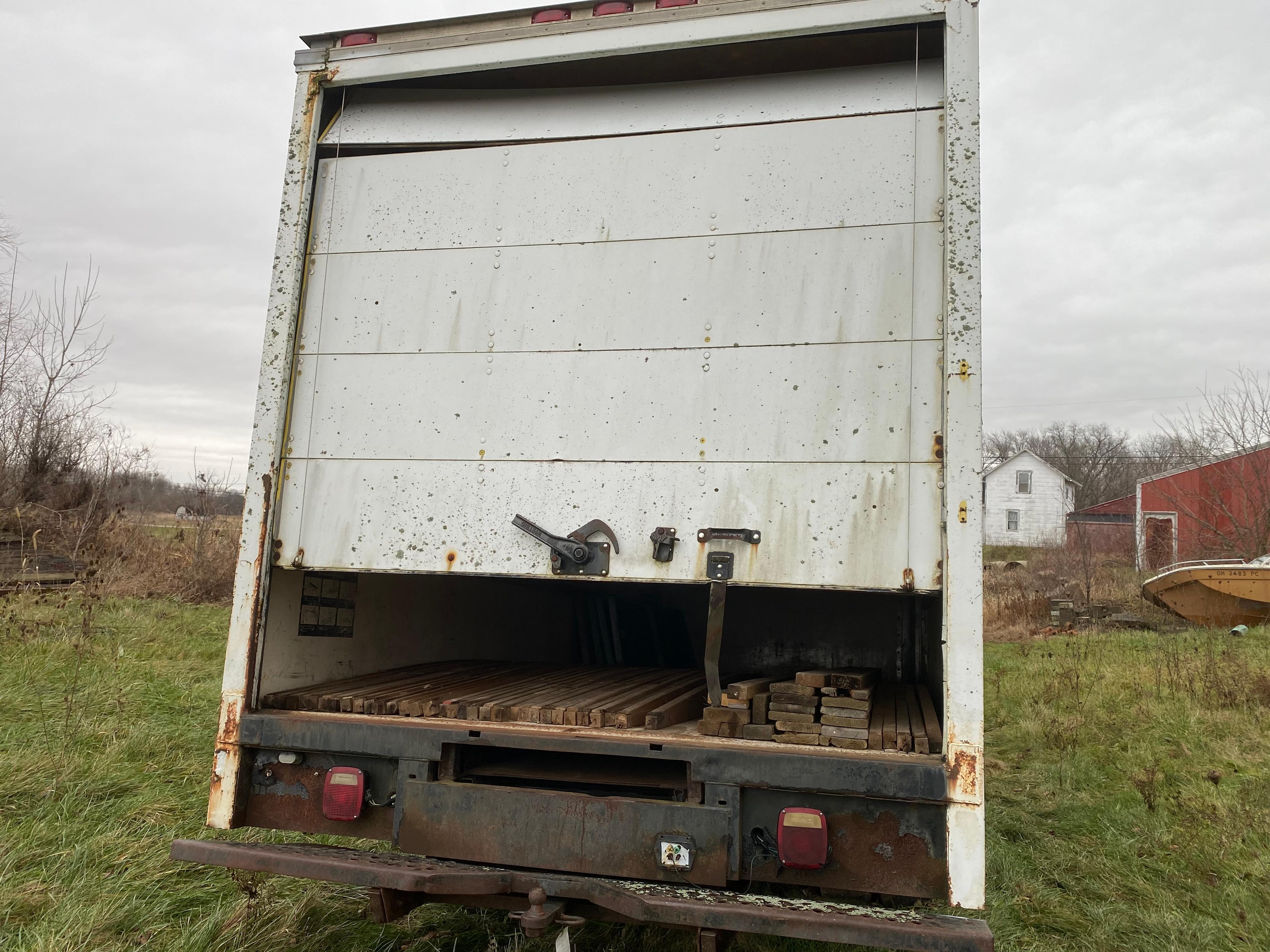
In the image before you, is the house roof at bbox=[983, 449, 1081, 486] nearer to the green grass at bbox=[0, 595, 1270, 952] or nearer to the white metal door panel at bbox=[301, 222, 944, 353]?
the green grass at bbox=[0, 595, 1270, 952]

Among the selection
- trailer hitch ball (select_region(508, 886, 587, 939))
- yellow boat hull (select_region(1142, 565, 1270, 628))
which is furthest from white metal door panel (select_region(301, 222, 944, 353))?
yellow boat hull (select_region(1142, 565, 1270, 628))

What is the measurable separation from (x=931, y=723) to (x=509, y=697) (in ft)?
4.66

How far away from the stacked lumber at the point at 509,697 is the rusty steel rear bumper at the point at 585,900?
1.41ft

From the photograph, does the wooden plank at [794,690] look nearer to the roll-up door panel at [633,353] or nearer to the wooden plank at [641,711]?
the wooden plank at [641,711]

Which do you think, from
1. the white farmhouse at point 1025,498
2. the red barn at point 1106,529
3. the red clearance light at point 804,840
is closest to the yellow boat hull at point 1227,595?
the red barn at point 1106,529

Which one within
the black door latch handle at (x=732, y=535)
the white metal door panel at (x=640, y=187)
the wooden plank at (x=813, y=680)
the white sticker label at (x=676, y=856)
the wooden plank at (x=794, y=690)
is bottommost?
the white sticker label at (x=676, y=856)

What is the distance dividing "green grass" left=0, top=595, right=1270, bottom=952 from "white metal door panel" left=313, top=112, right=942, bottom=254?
240 centimetres

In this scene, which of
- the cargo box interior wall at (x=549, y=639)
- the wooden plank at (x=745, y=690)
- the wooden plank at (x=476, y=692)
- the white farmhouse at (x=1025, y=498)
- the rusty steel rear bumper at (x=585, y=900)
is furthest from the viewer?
the white farmhouse at (x=1025, y=498)

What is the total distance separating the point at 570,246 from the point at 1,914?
10.0ft

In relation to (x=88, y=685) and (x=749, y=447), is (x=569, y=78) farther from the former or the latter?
(x=88, y=685)

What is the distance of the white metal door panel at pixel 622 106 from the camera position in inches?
107

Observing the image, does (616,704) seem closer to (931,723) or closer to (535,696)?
(535,696)

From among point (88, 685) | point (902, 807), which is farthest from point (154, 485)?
point (902, 807)

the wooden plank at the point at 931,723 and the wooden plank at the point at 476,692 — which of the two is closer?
the wooden plank at the point at 931,723
